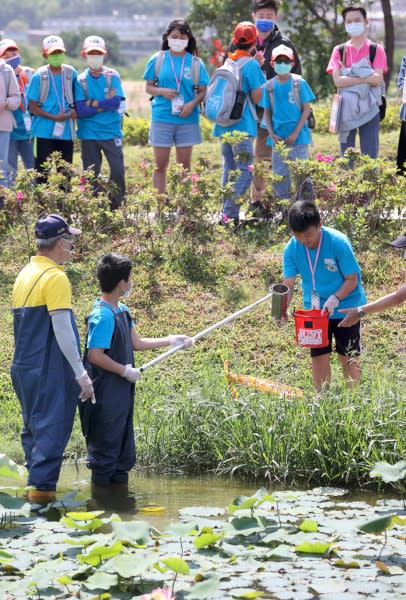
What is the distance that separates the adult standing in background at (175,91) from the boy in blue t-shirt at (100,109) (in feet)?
1.11

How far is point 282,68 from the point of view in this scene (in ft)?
35.7

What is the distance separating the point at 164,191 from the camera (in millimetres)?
11445

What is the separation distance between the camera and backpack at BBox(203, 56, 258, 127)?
10789 millimetres

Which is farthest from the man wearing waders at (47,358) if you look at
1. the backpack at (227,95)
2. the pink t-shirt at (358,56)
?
the pink t-shirt at (358,56)

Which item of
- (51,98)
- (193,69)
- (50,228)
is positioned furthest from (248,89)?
(50,228)

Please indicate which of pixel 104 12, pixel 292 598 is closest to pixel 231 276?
pixel 292 598

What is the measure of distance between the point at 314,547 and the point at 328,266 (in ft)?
8.11

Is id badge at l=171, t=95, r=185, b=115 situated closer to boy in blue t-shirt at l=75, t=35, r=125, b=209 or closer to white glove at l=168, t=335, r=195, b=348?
boy in blue t-shirt at l=75, t=35, r=125, b=209

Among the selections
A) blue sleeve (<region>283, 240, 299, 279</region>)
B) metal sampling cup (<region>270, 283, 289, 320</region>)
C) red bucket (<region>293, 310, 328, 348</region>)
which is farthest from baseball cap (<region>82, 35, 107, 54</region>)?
red bucket (<region>293, 310, 328, 348</region>)

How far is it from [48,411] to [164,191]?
5271 millimetres

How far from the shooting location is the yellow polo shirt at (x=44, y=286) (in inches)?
247

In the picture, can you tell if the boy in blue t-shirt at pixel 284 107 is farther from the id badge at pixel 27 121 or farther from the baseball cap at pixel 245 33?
the id badge at pixel 27 121

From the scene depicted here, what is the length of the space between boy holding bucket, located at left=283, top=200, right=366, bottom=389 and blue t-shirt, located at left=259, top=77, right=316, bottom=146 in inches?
139

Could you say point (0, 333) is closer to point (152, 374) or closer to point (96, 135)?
point (152, 374)
